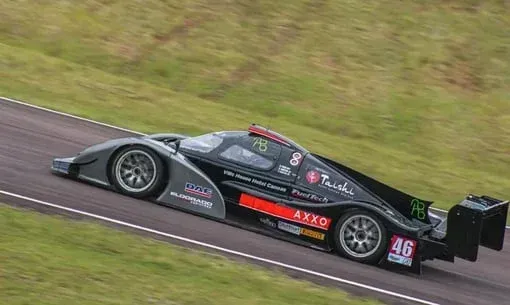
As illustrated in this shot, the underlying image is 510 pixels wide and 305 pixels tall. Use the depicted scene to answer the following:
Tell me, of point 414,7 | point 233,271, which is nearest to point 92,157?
point 233,271

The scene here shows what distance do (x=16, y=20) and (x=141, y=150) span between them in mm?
14022

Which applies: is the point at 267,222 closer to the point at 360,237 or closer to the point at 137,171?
the point at 360,237

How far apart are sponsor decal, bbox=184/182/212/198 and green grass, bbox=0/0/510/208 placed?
5.84m

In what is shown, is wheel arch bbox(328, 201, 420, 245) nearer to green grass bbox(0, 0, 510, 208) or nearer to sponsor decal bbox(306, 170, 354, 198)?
sponsor decal bbox(306, 170, 354, 198)

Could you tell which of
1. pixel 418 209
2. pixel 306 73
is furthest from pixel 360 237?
pixel 306 73

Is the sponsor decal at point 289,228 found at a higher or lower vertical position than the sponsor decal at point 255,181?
lower

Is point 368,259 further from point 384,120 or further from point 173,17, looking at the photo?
point 173,17

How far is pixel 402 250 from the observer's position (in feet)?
37.2

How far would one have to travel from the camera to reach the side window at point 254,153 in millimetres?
12023

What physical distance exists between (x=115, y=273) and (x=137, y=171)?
374 centimetres

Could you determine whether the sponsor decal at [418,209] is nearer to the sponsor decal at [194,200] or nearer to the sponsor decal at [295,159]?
the sponsor decal at [295,159]

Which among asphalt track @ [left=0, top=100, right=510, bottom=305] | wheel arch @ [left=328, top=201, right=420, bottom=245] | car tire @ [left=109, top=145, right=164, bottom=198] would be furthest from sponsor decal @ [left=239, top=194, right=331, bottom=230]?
car tire @ [left=109, top=145, right=164, bottom=198]

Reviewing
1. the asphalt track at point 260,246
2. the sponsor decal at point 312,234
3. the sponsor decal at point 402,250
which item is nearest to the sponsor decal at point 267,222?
the asphalt track at point 260,246

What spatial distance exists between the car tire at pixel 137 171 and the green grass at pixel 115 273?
1649 millimetres
